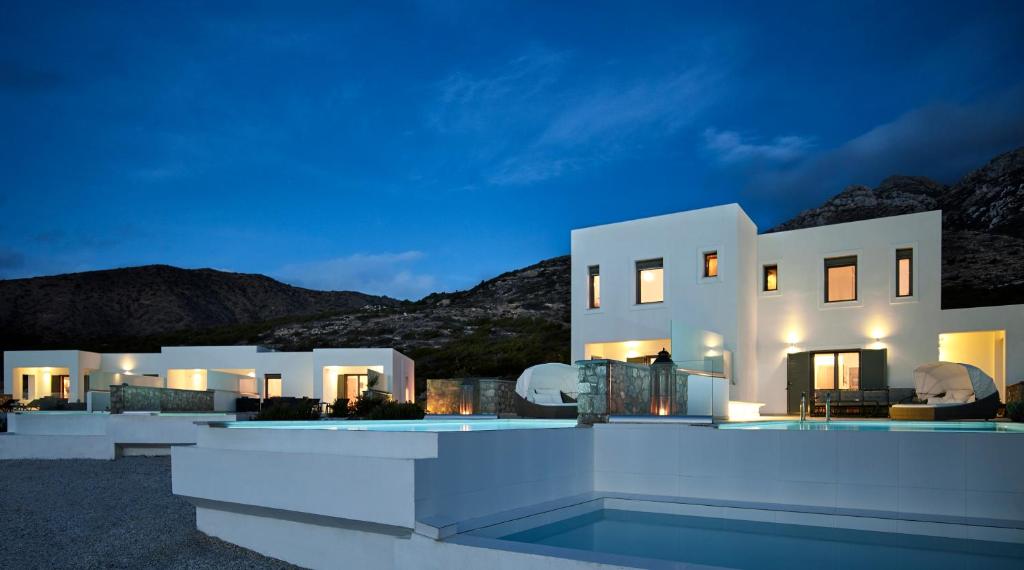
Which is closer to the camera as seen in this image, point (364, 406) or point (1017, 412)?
point (1017, 412)

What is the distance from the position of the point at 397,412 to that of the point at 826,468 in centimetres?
911

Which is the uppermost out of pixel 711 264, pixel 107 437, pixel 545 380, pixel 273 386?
pixel 711 264

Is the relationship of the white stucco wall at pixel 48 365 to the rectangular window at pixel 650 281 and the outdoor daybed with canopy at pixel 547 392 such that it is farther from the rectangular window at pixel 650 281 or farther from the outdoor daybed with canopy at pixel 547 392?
the rectangular window at pixel 650 281

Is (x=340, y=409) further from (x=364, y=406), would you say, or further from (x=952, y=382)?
(x=952, y=382)

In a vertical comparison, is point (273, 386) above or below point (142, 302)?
below

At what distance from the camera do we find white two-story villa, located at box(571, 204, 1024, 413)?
15.1m

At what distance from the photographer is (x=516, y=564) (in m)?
4.76

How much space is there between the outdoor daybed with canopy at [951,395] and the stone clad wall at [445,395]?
855 centimetres

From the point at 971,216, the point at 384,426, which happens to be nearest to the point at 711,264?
the point at 384,426

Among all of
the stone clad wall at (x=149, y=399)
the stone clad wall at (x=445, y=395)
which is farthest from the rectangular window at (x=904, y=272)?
the stone clad wall at (x=149, y=399)

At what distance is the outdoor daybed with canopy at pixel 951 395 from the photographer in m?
12.0

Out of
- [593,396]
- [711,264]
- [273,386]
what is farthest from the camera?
[273,386]

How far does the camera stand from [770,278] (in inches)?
668

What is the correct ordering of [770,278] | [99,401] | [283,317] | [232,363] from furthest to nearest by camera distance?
1. [283,317]
2. [232,363]
3. [99,401]
4. [770,278]
